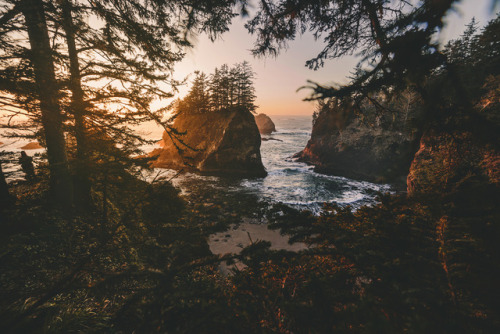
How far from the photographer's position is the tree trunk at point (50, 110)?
131 inches

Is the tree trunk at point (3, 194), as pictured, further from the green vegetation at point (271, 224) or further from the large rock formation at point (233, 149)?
the large rock formation at point (233, 149)

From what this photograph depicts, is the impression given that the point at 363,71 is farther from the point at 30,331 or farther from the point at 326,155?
the point at 326,155

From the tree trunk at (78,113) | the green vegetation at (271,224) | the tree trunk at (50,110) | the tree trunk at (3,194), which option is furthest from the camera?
the tree trunk at (3,194)

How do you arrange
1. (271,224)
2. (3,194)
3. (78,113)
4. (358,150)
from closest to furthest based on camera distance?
(271,224) < (78,113) < (3,194) < (358,150)

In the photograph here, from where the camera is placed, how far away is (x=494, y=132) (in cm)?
138

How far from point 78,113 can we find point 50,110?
1.38 ft

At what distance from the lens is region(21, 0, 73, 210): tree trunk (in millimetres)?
3332

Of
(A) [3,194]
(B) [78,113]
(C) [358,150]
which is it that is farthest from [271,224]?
(C) [358,150]

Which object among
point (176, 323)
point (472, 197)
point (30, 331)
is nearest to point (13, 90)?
point (30, 331)

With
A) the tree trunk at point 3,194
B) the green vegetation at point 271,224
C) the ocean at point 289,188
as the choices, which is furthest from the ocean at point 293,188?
the green vegetation at point 271,224

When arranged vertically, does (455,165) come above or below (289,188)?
above

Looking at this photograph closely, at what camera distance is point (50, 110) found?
3.57m

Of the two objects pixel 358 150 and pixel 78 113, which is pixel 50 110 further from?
pixel 358 150

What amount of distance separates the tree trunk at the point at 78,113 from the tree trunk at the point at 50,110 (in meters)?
0.31
